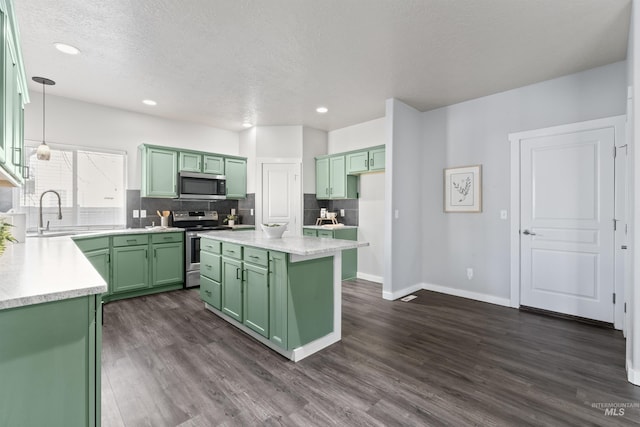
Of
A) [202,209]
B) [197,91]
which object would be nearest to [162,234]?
[202,209]

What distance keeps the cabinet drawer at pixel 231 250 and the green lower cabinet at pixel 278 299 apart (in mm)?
507

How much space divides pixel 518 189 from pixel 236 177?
4.29m

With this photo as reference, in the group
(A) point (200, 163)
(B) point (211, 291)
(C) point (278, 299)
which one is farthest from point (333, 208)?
(C) point (278, 299)

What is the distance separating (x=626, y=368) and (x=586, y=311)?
1.14m

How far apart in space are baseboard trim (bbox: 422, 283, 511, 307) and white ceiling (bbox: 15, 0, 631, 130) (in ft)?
8.50

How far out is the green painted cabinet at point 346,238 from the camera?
507 cm

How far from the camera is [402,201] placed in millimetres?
4293

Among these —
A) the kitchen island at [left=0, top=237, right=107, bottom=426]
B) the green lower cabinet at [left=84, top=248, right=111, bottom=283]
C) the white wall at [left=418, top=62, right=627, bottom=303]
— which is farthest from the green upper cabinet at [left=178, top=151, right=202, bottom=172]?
the kitchen island at [left=0, top=237, right=107, bottom=426]

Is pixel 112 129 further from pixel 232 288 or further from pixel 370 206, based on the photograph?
pixel 370 206

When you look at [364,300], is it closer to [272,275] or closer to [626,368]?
[272,275]

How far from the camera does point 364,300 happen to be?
4062 mm

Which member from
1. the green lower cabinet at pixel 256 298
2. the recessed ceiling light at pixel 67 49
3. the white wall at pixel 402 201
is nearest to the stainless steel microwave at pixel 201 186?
the recessed ceiling light at pixel 67 49

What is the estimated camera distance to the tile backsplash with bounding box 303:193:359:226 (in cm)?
547

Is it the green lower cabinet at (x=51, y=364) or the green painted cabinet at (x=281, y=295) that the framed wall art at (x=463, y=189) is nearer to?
the green painted cabinet at (x=281, y=295)
